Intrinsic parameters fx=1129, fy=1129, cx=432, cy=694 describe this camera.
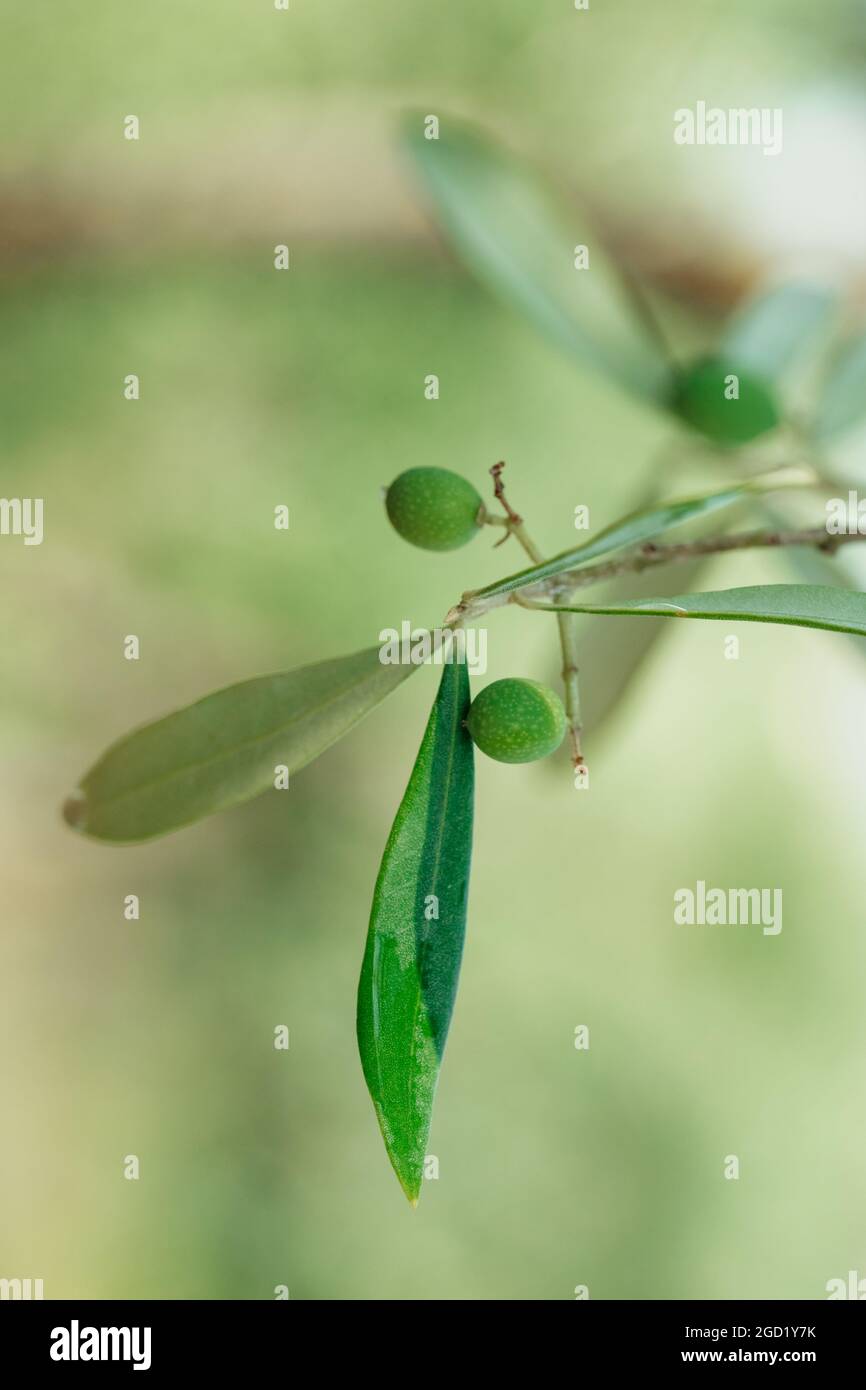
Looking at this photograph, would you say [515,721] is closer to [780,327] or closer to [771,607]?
[771,607]

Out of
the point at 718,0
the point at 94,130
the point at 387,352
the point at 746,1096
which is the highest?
the point at 718,0

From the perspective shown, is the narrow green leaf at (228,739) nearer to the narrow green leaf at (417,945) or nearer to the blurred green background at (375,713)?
the narrow green leaf at (417,945)

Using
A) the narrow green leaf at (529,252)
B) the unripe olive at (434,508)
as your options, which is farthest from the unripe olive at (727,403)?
the unripe olive at (434,508)

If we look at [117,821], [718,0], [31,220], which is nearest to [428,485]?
[117,821]

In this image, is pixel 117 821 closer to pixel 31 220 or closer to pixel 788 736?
pixel 788 736

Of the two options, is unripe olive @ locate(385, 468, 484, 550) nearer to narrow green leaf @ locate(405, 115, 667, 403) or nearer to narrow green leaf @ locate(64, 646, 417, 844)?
narrow green leaf @ locate(64, 646, 417, 844)

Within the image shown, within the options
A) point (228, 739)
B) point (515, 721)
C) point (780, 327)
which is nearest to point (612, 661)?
point (780, 327)
